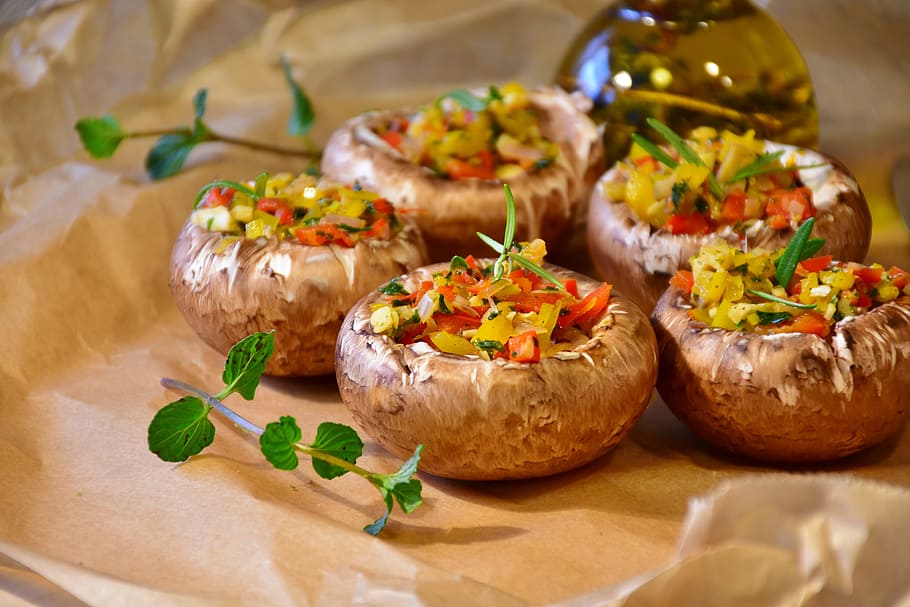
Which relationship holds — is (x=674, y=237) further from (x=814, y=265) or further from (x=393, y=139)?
(x=393, y=139)

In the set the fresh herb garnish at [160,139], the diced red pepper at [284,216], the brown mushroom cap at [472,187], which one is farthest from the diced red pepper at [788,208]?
the fresh herb garnish at [160,139]

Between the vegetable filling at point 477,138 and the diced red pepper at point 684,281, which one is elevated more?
the diced red pepper at point 684,281

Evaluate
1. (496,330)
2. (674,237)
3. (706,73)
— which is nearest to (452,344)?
(496,330)

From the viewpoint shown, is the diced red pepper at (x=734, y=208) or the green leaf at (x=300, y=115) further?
the green leaf at (x=300, y=115)

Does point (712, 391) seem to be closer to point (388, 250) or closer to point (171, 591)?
point (388, 250)

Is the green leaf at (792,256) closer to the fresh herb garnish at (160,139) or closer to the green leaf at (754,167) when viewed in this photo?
the green leaf at (754,167)

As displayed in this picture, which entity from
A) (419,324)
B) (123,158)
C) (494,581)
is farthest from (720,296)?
(123,158)
